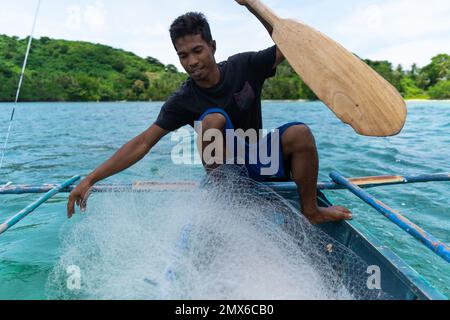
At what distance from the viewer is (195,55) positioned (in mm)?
2287

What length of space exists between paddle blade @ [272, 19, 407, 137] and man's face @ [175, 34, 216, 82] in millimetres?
485

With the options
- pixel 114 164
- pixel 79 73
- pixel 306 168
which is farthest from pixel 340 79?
pixel 79 73

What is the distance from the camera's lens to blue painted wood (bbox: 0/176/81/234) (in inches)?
81.5

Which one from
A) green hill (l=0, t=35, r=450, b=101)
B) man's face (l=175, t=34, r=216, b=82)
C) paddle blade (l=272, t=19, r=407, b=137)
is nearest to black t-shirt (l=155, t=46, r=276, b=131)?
man's face (l=175, t=34, r=216, b=82)

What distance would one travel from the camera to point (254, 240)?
1.90 meters

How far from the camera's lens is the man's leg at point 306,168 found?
2158 mm

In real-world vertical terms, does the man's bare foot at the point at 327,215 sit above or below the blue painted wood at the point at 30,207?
below

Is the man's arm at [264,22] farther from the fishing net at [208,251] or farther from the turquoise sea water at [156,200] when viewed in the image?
the turquoise sea water at [156,200]

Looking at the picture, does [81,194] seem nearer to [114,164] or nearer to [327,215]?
[114,164]

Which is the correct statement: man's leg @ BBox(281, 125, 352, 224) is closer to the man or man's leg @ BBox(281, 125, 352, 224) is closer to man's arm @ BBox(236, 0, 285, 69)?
the man

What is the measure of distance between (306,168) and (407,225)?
68 centimetres

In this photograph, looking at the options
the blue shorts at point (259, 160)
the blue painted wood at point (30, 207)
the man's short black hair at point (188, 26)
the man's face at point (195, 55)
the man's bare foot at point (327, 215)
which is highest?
the man's short black hair at point (188, 26)

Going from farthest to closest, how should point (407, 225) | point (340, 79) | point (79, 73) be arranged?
point (79, 73) < point (340, 79) < point (407, 225)

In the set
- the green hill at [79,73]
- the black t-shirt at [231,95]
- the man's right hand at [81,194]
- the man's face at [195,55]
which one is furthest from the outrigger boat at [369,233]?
the green hill at [79,73]
